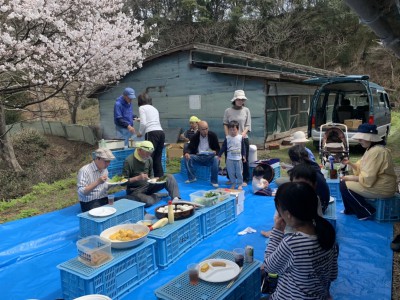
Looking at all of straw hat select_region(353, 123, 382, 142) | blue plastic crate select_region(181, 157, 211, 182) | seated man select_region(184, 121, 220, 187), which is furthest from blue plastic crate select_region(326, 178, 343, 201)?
blue plastic crate select_region(181, 157, 211, 182)

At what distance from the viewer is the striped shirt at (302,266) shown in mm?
1814

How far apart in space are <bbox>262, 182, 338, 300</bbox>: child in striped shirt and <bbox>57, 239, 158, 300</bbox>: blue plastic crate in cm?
152

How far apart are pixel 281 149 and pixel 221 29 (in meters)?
16.6

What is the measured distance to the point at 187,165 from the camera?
6859 mm

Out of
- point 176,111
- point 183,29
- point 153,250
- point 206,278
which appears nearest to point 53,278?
point 153,250

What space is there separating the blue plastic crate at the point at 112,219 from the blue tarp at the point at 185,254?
1.01ft

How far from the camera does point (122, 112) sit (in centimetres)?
664

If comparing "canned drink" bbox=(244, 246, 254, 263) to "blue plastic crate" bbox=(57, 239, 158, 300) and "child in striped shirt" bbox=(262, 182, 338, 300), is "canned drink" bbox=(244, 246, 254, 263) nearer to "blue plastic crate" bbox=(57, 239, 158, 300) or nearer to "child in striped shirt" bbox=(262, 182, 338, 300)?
"child in striped shirt" bbox=(262, 182, 338, 300)

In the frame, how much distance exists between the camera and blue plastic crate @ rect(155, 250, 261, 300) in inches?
84.5

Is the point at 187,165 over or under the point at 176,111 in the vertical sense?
under

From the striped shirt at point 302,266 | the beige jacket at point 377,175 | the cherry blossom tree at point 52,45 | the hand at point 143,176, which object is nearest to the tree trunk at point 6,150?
the cherry blossom tree at point 52,45

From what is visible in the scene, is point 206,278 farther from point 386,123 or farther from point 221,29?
point 221,29

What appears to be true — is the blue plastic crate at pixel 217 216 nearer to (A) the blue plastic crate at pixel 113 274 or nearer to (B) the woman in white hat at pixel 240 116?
(A) the blue plastic crate at pixel 113 274

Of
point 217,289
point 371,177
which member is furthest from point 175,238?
point 371,177
